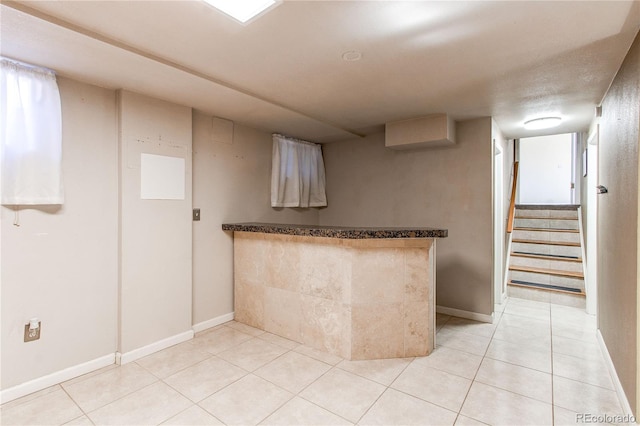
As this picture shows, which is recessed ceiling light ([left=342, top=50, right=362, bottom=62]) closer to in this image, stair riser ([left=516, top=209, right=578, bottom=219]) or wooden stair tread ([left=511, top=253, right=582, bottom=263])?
wooden stair tread ([left=511, top=253, right=582, bottom=263])

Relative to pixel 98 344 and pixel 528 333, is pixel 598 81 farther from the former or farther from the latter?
pixel 98 344

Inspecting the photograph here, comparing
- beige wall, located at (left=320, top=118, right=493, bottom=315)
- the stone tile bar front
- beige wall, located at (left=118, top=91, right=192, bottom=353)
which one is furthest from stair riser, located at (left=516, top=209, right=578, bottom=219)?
beige wall, located at (left=118, top=91, right=192, bottom=353)

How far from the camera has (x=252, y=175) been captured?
3.85 meters

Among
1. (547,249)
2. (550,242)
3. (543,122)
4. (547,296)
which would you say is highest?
(543,122)

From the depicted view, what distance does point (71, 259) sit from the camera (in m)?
2.35

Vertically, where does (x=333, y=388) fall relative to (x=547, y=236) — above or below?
below

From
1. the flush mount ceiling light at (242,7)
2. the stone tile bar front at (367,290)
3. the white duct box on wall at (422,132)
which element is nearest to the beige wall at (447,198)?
the white duct box on wall at (422,132)

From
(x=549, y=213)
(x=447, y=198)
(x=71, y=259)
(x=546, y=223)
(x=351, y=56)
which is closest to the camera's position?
(x=351, y=56)

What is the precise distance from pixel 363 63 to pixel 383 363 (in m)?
2.32

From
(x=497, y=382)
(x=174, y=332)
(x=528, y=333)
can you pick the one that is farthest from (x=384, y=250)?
(x=174, y=332)

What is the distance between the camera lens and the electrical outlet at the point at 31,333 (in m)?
2.14

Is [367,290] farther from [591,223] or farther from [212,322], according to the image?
[591,223]

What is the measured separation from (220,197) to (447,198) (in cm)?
267

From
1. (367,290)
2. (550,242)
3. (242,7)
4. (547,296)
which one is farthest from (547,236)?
(242,7)
